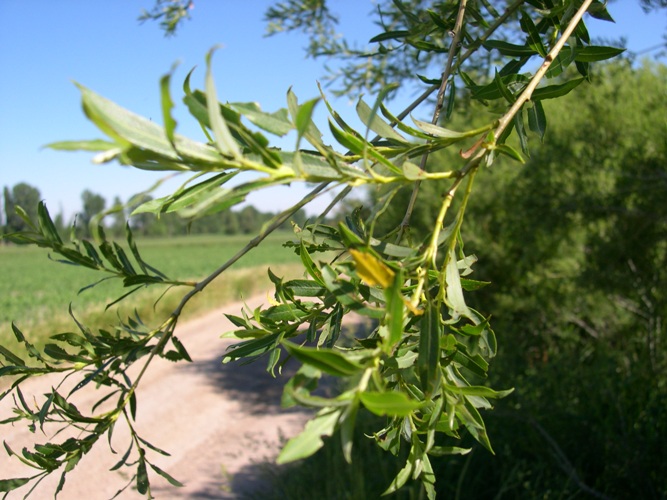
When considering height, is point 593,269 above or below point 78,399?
above

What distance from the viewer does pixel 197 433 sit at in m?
6.22

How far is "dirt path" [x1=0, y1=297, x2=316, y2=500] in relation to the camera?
15.8ft

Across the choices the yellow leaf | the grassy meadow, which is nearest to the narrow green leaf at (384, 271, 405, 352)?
the yellow leaf

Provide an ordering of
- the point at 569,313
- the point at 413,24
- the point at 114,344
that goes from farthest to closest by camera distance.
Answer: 1. the point at 569,313
2. the point at 413,24
3. the point at 114,344

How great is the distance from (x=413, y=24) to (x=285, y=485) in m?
3.59

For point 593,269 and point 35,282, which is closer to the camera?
point 593,269

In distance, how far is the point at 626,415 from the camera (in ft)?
10.0

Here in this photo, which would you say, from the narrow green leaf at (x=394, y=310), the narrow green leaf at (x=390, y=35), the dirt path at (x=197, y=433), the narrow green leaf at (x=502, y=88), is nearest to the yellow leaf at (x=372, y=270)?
the narrow green leaf at (x=394, y=310)

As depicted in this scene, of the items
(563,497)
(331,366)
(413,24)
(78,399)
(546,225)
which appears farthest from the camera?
(78,399)

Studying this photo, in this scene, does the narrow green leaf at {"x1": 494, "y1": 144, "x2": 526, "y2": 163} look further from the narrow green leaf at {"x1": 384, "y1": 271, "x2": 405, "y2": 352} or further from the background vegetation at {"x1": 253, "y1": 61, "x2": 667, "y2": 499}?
the background vegetation at {"x1": 253, "y1": 61, "x2": 667, "y2": 499}

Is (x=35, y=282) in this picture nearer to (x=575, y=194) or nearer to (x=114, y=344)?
(x=575, y=194)

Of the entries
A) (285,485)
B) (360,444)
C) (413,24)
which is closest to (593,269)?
(360,444)

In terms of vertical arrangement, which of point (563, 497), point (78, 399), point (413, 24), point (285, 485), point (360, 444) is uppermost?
point (413, 24)

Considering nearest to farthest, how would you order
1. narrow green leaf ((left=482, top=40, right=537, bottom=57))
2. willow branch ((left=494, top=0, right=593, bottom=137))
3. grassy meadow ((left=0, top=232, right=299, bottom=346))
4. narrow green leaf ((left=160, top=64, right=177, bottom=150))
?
narrow green leaf ((left=160, top=64, right=177, bottom=150)), willow branch ((left=494, top=0, right=593, bottom=137)), narrow green leaf ((left=482, top=40, right=537, bottom=57)), grassy meadow ((left=0, top=232, right=299, bottom=346))
